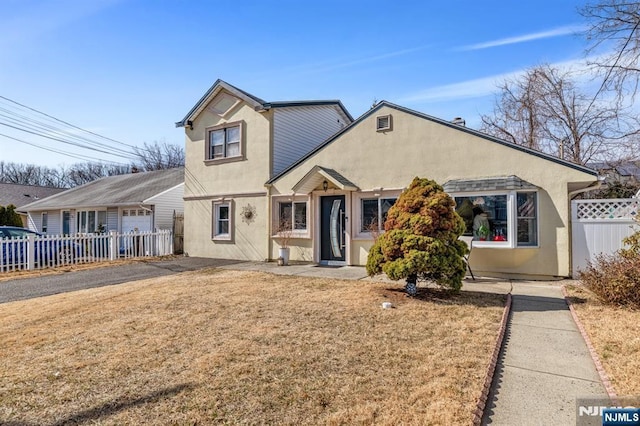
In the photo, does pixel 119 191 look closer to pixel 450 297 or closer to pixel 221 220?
pixel 221 220

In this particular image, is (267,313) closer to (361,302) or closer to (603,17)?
(361,302)

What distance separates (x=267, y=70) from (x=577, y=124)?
1778 centimetres

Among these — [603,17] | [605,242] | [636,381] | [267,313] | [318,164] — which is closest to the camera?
[636,381]

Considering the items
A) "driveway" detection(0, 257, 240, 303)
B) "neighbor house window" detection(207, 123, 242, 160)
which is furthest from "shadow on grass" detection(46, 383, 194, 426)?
"neighbor house window" detection(207, 123, 242, 160)

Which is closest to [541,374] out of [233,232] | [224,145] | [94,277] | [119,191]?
[94,277]

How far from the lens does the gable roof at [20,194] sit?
32.3 metres

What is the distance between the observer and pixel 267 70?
1491cm

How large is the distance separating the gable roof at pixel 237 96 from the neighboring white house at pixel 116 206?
5218 millimetres

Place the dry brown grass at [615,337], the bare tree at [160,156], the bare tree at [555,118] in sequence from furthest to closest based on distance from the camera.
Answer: the bare tree at [160,156] → the bare tree at [555,118] → the dry brown grass at [615,337]

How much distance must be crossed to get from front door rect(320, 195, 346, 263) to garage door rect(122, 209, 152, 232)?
37.0 ft

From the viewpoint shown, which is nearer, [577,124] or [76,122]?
[577,124]

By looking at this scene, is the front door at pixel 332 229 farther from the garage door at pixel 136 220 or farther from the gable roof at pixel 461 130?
the garage door at pixel 136 220

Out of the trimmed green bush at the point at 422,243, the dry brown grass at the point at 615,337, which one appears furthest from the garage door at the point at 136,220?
the dry brown grass at the point at 615,337

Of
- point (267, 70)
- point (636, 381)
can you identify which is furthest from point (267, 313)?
point (267, 70)
